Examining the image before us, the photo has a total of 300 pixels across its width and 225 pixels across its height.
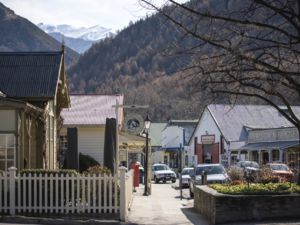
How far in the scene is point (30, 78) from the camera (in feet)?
87.0

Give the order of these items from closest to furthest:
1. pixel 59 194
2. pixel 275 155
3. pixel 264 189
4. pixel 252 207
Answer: pixel 252 207 → pixel 264 189 → pixel 59 194 → pixel 275 155

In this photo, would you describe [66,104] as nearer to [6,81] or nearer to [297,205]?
[6,81]

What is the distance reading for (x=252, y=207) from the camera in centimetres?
1717

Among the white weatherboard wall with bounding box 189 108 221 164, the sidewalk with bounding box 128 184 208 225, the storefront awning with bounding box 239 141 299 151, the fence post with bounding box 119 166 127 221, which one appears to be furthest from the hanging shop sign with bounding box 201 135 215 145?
the fence post with bounding box 119 166 127 221

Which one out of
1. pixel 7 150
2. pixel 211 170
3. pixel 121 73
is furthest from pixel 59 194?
pixel 121 73

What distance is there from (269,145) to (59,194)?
40576 mm

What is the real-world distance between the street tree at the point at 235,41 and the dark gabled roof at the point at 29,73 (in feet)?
40.7

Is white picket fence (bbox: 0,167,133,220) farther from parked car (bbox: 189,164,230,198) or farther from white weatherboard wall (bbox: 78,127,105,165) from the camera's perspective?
white weatherboard wall (bbox: 78,127,105,165)

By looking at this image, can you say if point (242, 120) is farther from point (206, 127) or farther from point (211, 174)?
point (211, 174)

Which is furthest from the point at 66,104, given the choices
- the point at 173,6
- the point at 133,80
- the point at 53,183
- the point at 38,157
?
the point at 133,80

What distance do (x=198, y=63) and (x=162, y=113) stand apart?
11791 cm

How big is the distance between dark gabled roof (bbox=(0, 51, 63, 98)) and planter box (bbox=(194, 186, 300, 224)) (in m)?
10.8

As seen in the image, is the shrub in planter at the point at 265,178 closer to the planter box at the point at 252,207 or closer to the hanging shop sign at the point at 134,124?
the planter box at the point at 252,207

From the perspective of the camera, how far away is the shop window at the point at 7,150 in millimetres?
22812
